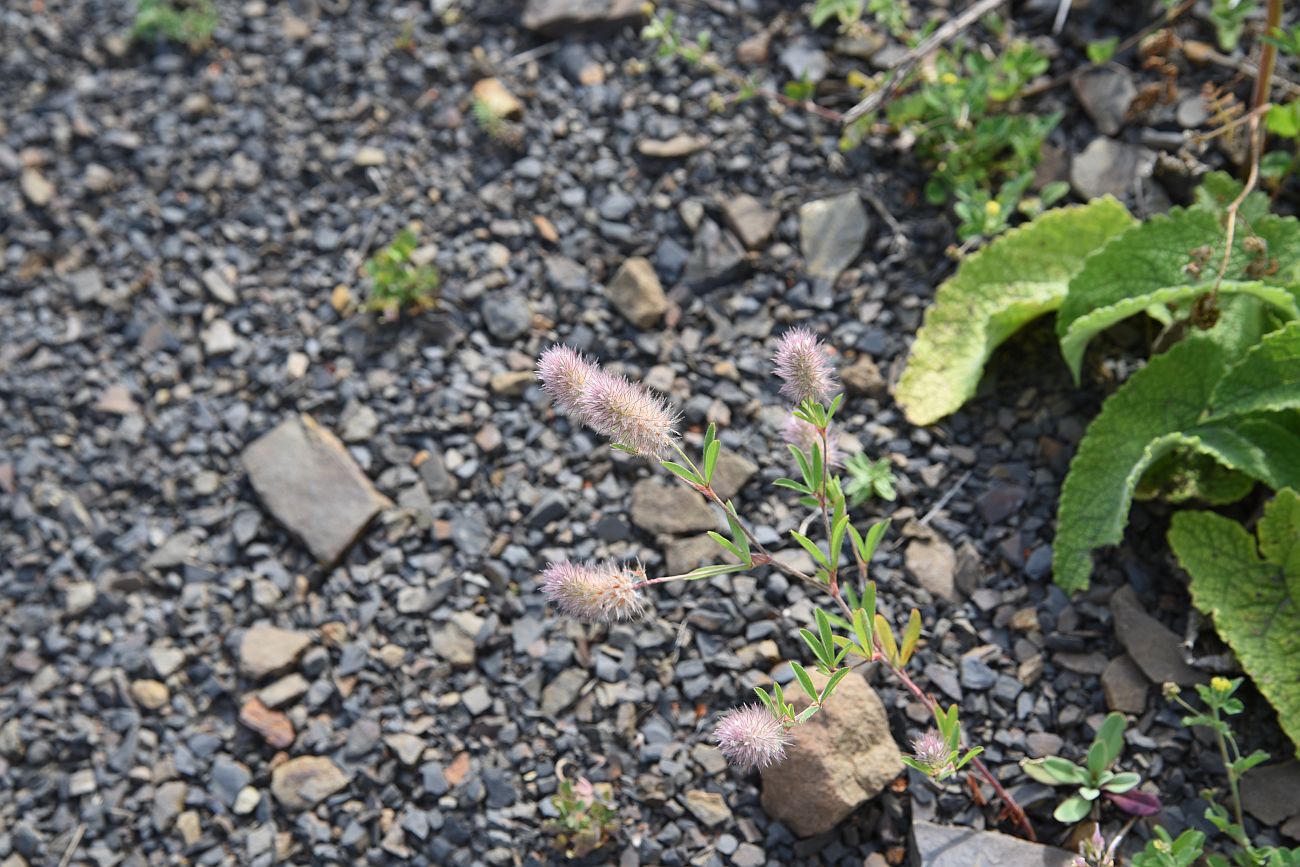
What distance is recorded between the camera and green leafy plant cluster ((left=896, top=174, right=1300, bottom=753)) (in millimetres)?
2256

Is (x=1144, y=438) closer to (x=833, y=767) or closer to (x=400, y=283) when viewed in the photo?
(x=833, y=767)

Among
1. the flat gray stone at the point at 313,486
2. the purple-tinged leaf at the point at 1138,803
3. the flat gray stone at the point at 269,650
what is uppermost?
the purple-tinged leaf at the point at 1138,803

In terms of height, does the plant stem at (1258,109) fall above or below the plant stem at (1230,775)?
above

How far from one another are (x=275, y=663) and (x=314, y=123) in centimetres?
170

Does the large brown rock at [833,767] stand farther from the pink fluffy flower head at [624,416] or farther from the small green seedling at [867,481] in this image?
the pink fluffy flower head at [624,416]

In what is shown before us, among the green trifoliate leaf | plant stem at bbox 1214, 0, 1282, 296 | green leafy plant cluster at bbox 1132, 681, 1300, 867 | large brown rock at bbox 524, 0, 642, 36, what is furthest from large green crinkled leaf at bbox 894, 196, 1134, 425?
large brown rock at bbox 524, 0, 642, 36

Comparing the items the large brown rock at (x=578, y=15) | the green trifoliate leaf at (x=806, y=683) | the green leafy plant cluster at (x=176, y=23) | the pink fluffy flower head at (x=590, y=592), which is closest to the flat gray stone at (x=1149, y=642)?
the green trifoliate leaf at (x=806, y=683)

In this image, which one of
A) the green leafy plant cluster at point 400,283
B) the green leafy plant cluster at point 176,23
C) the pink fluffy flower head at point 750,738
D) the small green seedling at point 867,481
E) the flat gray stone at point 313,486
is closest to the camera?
the pink fluffy flower head at point 750,738

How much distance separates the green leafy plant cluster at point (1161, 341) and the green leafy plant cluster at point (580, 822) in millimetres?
1059

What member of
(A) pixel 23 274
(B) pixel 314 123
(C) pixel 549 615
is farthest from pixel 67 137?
(C) pixel 549 615

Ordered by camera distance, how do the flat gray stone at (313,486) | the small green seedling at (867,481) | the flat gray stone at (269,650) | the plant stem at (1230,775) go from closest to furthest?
the plant stem at (1230,775), the small green seedling at (867,481), the flat gray stone at (269,650), the flat gray stone at (313,486)

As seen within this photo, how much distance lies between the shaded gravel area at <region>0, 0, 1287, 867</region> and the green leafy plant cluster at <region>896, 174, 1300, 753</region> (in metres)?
0.12

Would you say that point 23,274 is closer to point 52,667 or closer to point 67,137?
point 67,137

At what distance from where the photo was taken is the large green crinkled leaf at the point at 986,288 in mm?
2586
